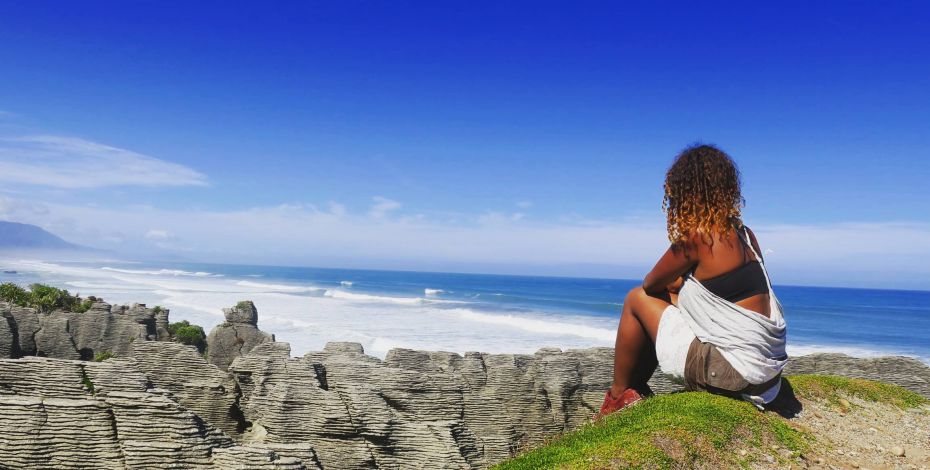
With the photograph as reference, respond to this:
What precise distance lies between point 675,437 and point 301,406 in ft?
18.4

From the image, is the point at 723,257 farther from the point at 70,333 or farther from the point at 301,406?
the point at 70,333

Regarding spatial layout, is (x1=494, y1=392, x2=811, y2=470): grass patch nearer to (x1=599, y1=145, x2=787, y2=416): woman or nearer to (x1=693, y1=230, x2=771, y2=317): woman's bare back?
(x1=599, y1=145, x2=787, y2=416): woman

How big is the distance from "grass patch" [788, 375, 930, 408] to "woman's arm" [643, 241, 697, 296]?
3.39 m

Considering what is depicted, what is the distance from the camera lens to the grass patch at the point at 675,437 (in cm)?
550

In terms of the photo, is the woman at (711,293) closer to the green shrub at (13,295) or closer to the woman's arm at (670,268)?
the woman's arm at (670,268)

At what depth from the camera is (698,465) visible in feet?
18.2

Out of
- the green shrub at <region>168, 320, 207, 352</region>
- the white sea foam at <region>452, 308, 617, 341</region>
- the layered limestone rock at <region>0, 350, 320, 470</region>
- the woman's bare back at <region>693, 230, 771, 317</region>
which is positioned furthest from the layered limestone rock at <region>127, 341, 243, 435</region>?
the white sea foam at <region>452, 308, 617, 341</region>

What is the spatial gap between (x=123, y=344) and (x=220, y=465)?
45.8ft

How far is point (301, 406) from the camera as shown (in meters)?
9.14

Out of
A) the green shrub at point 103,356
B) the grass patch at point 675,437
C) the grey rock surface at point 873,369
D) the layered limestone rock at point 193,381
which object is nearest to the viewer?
the grass patch at point 675,437

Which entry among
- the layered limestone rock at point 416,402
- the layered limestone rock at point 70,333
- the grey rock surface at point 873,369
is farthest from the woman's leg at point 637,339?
the layered limestone rock at point 70,333

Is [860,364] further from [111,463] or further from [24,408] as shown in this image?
[24,408]

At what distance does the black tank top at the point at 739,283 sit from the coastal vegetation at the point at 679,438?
129 centimetres

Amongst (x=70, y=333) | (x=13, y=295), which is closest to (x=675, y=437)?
(x=70, y=333)
